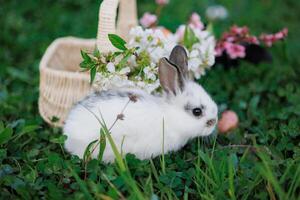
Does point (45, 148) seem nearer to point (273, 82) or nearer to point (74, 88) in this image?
point (74, 88)

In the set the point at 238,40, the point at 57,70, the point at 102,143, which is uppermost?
the point at 238,40

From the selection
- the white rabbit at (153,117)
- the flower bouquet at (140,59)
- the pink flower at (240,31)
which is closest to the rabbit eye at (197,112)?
the white rabbit at (153,117)

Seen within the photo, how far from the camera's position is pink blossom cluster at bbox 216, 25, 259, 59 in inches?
161

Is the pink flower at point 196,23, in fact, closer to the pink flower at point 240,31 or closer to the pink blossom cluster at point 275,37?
the pink flower at point 240,31

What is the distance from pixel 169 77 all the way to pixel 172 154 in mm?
517

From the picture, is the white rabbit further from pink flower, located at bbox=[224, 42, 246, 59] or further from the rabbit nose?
pink flower, located at bbox=[224, 42, 246, 59]

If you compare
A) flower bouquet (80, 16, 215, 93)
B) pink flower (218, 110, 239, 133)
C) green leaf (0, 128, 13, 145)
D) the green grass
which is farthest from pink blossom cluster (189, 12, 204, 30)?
green leaf (0, 128, 13, 145)

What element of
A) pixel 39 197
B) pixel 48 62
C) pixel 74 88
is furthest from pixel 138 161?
pixel 48 62

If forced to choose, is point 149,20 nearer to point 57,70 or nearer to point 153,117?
point 57,70

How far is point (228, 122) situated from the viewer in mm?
3623

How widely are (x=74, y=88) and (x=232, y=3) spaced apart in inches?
125

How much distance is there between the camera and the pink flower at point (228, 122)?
360 cm

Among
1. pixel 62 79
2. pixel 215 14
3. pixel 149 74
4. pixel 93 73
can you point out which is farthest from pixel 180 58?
pixel 215 14

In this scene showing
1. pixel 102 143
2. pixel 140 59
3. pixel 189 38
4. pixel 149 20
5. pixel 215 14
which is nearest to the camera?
pixel 102 143
